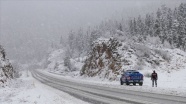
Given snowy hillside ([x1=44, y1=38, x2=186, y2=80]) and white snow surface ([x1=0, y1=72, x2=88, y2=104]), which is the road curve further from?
snowy hillside ([x1=44, y1=38, x2=186, y2=80])

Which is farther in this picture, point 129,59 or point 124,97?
point 129,59

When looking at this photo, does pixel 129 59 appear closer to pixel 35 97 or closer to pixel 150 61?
pixel 150 61

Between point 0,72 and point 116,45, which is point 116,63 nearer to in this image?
point 116,45

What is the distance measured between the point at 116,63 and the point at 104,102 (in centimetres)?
2775

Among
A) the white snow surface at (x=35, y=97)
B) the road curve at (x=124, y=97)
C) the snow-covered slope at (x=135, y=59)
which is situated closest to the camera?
the road curve at (x=124, y=97)

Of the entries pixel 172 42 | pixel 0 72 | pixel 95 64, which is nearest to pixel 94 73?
pixel 95 64

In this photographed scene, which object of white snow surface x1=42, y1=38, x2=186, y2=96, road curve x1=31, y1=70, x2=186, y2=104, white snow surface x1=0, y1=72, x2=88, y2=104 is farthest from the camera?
white snow surface x1=42, y1=38, x2=186, y2=96

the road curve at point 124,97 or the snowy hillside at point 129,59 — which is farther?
the snowy hillside at point 129,59

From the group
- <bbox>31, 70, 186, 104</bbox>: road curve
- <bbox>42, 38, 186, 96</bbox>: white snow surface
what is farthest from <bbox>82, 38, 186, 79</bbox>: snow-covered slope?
<bbox>31, 70, 186, 104</bbox>: road curve

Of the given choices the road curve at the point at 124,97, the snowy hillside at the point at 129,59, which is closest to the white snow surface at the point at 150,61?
the snowy hillside at the point at 129,59

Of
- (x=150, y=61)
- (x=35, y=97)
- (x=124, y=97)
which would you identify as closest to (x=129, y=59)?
(x=150, y=61)

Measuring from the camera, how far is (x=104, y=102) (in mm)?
16922

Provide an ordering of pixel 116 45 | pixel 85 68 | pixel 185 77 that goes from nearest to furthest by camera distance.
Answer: pixel 185 77 → pixel 116 45 → pixel 85 68

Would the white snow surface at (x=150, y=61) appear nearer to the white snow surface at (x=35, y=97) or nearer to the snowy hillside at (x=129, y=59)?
the snowy hillside at (x=129, y=59)
